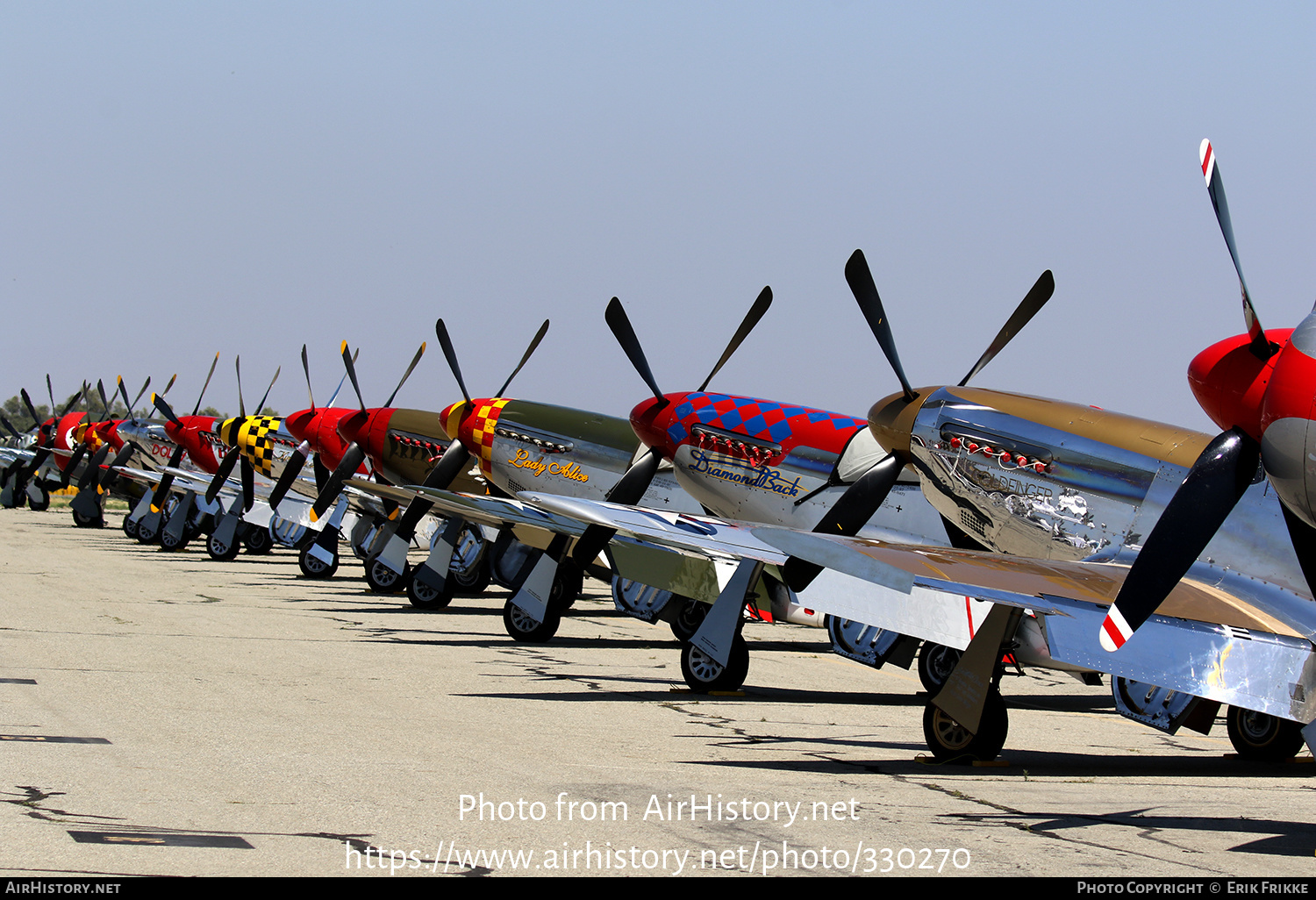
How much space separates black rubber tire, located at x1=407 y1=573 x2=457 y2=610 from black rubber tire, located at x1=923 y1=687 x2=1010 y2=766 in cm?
1661

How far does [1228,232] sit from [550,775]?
563 centimetres

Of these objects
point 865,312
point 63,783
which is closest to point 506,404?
point 865,312

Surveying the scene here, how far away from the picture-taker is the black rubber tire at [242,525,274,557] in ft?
149

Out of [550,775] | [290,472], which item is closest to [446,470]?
[290,472]

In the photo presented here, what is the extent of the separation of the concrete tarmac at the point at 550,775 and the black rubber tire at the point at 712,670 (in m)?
0.44

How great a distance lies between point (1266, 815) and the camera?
859 centimetres

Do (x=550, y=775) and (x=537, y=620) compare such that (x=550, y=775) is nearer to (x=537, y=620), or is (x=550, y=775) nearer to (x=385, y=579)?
(x=537, y=620)

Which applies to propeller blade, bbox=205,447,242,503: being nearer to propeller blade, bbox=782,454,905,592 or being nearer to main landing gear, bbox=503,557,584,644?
main landing gear, bbox=503,557,584,644

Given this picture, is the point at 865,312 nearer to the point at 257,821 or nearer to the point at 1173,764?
the point at 1173,764

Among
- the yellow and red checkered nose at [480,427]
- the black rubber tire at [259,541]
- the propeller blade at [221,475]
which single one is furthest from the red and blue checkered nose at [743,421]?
the black rubber tire at [259,541]

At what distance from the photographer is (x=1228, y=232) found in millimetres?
7820

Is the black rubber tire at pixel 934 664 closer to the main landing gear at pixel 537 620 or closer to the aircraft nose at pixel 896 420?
the aircraft nose at pixel 896 420

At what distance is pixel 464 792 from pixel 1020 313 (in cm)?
920

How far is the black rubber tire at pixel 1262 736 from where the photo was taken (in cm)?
1175
